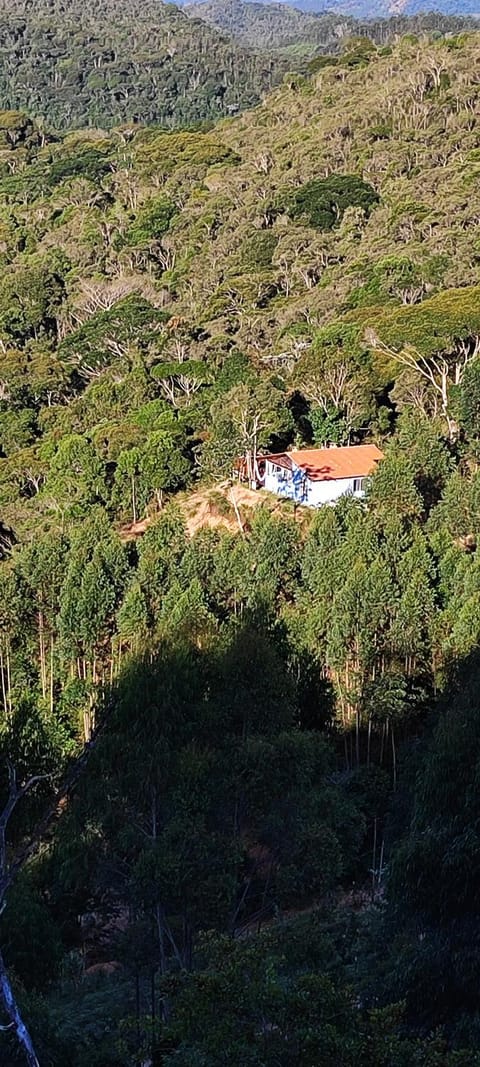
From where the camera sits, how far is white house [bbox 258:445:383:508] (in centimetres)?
2428

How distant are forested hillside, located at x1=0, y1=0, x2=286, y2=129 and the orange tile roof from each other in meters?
84.9

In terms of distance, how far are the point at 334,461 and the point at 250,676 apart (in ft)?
44.2

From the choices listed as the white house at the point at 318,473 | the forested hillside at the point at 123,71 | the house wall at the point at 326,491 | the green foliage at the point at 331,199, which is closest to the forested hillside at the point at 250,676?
the white house at the point at 318,473

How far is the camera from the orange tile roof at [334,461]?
80.2 ft

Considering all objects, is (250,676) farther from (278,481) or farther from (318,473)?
(278,481)

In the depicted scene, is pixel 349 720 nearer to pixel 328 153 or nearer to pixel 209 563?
pixel 209 563

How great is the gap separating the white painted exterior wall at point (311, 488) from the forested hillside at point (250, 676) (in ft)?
2.20

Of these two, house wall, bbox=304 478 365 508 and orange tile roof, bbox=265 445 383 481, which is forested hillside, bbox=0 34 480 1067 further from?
orange tile roof, bbox=265 445 383 481

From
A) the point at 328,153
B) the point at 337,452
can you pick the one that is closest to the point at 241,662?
the point at 337,452

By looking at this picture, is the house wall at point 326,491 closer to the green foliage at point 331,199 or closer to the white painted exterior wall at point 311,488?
the white painted exterior wall at point 311,488

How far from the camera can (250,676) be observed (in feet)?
40.1

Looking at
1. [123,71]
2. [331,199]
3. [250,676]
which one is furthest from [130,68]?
[250,676]

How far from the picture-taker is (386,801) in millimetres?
15859

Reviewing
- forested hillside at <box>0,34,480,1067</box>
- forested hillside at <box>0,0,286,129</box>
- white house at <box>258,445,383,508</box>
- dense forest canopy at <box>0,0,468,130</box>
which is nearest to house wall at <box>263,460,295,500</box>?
white house at <box>258,445,383,508</box>
